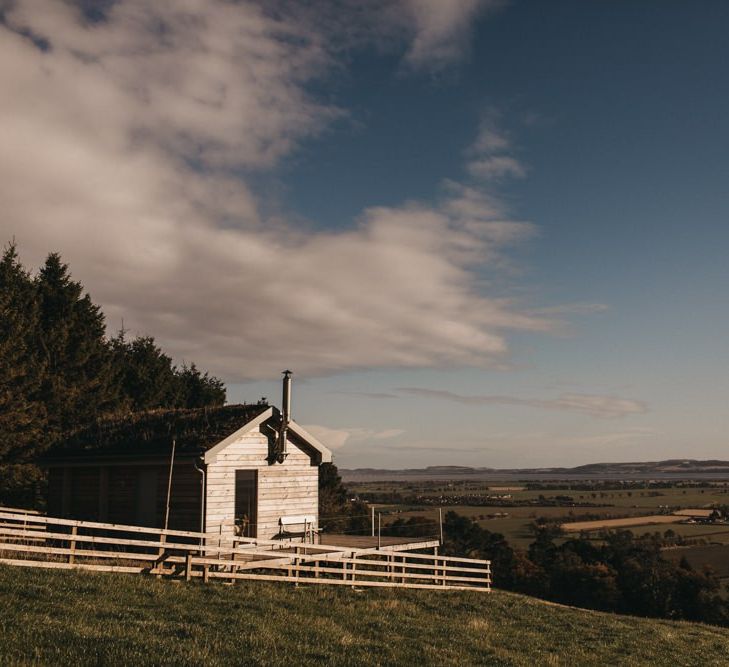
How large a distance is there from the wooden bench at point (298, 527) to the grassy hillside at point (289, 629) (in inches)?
174

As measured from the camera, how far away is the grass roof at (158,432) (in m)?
25.6

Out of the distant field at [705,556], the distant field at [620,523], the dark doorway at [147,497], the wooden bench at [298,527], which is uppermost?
the dark doorway at [147,497]

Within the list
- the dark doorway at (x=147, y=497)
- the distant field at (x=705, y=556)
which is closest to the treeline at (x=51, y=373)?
the dark doorway at (x=147, y=497)

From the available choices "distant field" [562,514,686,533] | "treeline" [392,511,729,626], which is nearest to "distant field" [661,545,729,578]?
"treeline" [392,511,729,626]

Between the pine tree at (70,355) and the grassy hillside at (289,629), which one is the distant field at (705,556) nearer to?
the grassy hillside at (289,629)

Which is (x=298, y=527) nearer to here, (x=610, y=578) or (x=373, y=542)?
(x=373, y=542)

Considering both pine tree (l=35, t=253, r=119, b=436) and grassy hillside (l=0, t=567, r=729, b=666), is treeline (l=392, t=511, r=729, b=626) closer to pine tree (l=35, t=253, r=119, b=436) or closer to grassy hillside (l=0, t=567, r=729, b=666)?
pine tree (l=35, t=253, r=119, b=436)

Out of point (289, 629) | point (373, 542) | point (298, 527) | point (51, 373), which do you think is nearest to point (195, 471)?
point (298, 527)

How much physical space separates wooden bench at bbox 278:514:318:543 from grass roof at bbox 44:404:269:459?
4248 millimetres

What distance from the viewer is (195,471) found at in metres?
24.6

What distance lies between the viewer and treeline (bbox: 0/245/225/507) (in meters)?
40.1

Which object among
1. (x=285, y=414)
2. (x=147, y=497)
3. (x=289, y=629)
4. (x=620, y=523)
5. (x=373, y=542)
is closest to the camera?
(x=289, y=629)

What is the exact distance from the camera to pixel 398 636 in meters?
16.9

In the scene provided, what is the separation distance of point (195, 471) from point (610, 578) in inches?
1848
